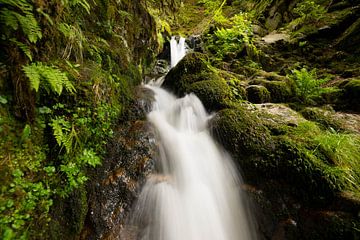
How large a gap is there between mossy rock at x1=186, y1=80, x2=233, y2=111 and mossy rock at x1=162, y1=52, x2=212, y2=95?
9.7 inches

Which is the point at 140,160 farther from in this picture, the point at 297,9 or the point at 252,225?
the point at 297,9

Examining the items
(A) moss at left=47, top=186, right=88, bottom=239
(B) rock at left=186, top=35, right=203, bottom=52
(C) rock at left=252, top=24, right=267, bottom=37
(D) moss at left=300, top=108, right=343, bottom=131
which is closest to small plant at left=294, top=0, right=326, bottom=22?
(C) rock at left=252, top=24, right=267, bottom=37

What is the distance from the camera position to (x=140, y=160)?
3010 mm

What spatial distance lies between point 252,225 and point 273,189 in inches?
23.1

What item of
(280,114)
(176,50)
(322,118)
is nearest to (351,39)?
(322,118)

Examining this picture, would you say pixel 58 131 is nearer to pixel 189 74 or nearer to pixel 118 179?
pixel 118 179

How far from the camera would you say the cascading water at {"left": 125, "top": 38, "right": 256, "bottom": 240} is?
2.76 meters

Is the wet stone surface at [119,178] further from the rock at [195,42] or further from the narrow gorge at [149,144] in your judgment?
the rock at [195,42]

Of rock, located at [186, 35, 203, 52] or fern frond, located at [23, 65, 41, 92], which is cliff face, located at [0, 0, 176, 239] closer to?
fern frond, located at [23, 65, 41, 92]

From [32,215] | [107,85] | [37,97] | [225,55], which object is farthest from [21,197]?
[225,55]

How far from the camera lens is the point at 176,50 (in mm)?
9312

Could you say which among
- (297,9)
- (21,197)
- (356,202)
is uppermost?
(297,9)

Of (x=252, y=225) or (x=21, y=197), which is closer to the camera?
(x=21, y=197)

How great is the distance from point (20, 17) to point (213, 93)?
3463mm
